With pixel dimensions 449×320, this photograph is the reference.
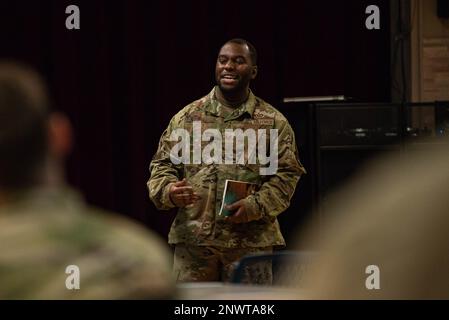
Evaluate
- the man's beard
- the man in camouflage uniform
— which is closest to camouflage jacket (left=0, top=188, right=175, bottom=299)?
the man in camouflage uniform

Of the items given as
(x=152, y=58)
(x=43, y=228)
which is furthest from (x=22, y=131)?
(x=152, y=58)

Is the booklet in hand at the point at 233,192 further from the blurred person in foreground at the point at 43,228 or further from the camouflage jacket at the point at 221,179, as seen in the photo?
the blurred person in foreground at the point at 43,228

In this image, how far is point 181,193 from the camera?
3771 millimetres

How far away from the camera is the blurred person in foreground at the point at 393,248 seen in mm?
1502

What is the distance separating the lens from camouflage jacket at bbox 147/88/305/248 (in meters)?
3.94

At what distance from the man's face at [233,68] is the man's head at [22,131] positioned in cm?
297

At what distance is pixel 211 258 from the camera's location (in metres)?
3.96

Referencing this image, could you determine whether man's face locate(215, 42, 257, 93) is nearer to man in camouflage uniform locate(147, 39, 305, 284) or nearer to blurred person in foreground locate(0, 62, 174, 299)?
man in camouflage uniform locate(147, 39, 305, 284)

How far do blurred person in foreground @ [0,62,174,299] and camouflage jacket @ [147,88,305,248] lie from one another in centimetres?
282

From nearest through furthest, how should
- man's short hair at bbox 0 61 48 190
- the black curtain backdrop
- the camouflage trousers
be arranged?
man's short hair at bbox 0 61 48 190 → the camouflage trousers → the black curtain backdrop

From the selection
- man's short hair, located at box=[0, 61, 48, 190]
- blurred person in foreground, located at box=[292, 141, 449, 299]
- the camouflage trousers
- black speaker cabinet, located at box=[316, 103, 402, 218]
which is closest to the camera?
man's short hair, located at box=[0, 61, 48, 190]

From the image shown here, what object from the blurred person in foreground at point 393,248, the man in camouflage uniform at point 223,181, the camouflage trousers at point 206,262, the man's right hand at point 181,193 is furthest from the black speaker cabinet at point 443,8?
the blurred person in foreground at point 393,248
